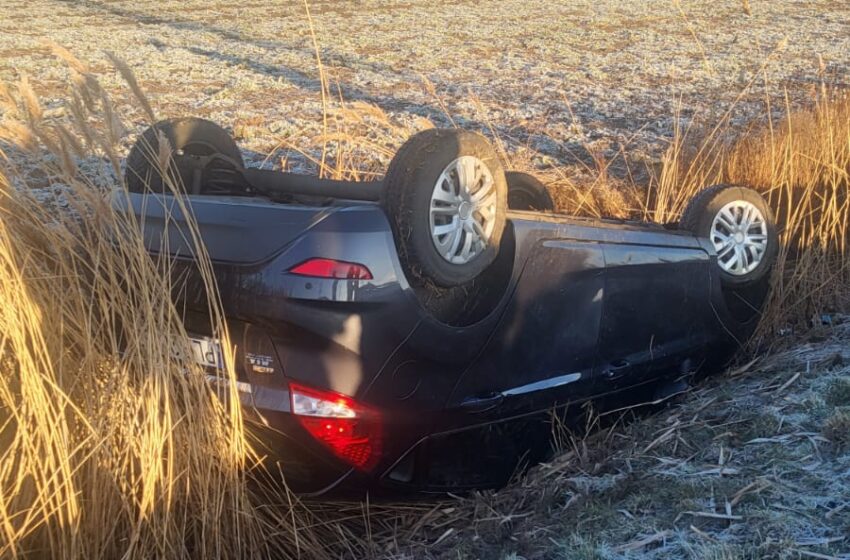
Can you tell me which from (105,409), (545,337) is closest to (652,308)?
(545,337)

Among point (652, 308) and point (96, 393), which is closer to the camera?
point (96, 393)

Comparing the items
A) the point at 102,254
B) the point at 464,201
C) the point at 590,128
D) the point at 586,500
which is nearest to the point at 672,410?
the point at 586,500

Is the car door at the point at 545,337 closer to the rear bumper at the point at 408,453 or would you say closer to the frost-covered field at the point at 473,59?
the rear bumper at the point at 408,453

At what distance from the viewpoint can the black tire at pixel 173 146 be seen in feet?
12.8

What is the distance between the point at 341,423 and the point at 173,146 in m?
1.55

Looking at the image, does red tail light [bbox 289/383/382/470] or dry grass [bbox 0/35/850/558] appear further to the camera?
red tail light [bbox 289/383/382/470]

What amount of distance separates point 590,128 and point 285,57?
281 inches

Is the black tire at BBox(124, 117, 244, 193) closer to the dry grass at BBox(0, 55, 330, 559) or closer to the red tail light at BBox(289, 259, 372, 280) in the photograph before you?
the dry grass at BBox(0, 55, 330, 559)

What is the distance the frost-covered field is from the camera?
33.6 feet

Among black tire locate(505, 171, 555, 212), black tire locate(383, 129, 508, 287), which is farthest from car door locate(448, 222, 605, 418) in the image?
black tire locate(505, 171, 555, 212)

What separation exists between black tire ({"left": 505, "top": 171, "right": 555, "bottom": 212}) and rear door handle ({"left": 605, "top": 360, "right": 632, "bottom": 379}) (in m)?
1.16

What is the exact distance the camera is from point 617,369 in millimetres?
4203

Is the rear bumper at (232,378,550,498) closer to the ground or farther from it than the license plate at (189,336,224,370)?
closer to the ground

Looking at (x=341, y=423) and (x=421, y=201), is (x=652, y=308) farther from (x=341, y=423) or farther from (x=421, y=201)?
(x=341, y=423)
